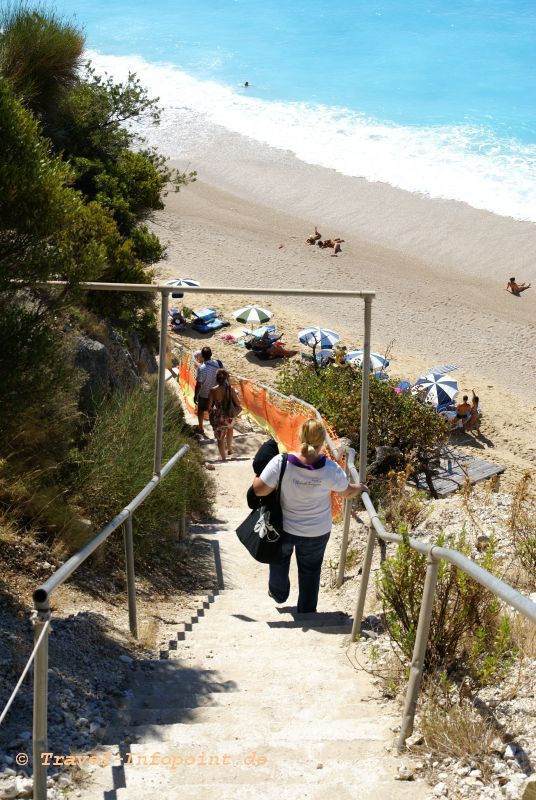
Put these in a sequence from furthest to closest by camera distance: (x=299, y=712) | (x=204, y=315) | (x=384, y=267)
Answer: (x=384, y=267), (x=204, y=315), (x=299, y=712)

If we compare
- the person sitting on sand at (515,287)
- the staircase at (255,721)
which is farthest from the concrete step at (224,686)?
the person sitting on sand at (515,287)

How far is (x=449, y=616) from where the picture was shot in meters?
4.25

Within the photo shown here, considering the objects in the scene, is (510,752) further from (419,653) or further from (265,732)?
(265,732)

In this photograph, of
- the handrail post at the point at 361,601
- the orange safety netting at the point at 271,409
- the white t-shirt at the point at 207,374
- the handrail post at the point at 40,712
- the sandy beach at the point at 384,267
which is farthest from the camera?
the sandy beach at the point at 384,267

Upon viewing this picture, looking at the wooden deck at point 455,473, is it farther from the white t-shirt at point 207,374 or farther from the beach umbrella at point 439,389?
the beach umbrella at point 439,389

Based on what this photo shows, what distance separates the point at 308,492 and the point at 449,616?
1.78 meters

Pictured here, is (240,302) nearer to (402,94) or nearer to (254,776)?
(254,776)

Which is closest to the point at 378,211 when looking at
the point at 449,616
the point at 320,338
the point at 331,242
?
the point at 331,242

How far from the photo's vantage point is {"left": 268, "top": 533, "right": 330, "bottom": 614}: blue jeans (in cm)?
612

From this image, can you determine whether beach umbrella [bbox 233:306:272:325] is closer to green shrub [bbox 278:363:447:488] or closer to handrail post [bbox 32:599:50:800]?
green shrub [bbox 278:363:447:488]

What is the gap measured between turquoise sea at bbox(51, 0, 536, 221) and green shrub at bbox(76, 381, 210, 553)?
987 inches

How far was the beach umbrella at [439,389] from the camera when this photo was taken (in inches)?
708

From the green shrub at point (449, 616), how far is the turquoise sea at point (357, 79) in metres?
28.2

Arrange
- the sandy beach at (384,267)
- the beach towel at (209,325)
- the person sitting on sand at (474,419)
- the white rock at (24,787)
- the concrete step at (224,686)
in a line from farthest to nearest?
1. the beach towel at (209,325)
2. the sandy beach at (384,267)
3. the person sitting on sand at (474,419)
4. the concrete step at (224,686)
5. the white rock at (24,787)
